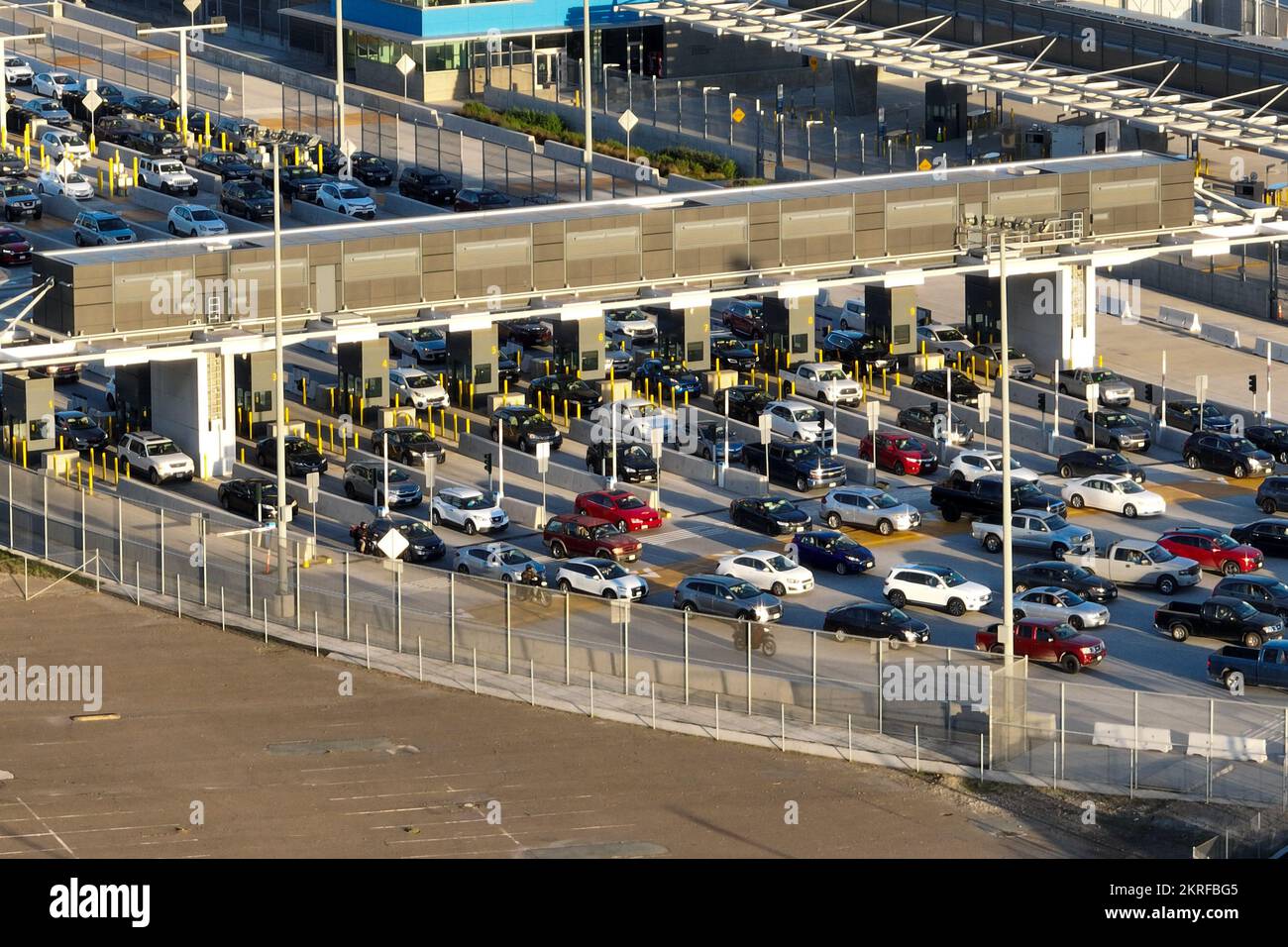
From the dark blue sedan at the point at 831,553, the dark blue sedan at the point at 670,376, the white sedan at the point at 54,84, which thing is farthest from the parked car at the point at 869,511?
the white sedan at the point at 54,84

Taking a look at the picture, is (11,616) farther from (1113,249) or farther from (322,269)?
(1113,249)

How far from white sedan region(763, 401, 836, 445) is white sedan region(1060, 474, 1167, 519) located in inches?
278

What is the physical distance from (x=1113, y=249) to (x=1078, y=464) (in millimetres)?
11904

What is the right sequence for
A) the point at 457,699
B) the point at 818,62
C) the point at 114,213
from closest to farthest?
the point at 457,699 → the point at 114,213 → the point at 818,62

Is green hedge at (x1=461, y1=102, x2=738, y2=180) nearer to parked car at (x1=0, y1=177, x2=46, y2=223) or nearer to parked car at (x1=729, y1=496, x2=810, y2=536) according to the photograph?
parked car at (x1=0, y1=177, x2=46, y2=223)

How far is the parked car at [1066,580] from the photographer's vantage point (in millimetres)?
57562

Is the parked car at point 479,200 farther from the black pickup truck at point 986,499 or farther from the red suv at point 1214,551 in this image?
the red suv at point 1214,551

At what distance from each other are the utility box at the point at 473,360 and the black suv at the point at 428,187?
78.4ft

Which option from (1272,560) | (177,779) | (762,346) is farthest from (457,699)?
(762,346)

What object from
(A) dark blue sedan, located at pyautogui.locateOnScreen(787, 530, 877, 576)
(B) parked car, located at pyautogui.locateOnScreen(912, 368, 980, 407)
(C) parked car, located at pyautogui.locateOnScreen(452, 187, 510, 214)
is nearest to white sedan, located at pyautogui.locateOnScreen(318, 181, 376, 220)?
(C) parked car, located at pyautogui.locateOnScreen(452, 187, 510, 214)

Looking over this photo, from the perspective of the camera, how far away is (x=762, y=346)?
76562mm

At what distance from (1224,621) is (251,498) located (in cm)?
2172

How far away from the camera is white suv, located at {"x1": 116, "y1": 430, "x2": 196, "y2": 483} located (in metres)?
65.3

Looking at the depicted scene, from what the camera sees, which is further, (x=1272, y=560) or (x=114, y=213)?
(x=114, y=213)
